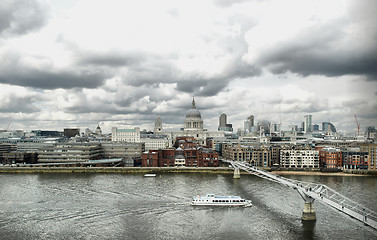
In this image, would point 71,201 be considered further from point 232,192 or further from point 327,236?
point 327,236

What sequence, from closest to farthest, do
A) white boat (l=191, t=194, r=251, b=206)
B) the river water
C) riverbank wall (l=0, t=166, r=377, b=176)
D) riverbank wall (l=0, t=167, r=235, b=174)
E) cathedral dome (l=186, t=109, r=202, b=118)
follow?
the river water
white boat (l=191, t=194, r=251, b=206)
riverbank wall (l=0, t=166, r=377, b=176)
riverbank wall (l=0, t=167, r=235, b=174)
cathedral dome (l=186, t=109, r=202, b=118)

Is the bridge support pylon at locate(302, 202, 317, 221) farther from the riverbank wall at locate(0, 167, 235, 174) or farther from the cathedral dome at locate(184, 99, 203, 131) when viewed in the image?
the cathedral dome at locate(184, 99, 203, 131)

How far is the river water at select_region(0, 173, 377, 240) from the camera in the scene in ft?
62.8

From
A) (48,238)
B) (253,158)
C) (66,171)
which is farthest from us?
(253,158)

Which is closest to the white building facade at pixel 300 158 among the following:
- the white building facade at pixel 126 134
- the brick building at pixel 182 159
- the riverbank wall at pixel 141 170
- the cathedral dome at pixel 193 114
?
the riverbank wall at pixel 141 170

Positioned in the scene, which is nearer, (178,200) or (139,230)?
(139,230)

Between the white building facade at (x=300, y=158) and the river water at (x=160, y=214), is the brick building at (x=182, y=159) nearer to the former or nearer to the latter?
the white building facade at (x=300, y=158)

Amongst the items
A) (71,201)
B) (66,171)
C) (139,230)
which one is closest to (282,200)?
(139,230)

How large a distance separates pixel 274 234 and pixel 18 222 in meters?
15.8

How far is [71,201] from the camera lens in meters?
26.7

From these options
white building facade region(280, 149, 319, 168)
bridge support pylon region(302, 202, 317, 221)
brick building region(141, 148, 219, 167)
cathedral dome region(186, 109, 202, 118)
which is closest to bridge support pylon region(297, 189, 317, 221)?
bridge support pylon region(302, 202, 317, 221)

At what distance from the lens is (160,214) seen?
22656mm

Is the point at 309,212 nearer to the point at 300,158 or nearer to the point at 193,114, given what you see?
the point at 300,158

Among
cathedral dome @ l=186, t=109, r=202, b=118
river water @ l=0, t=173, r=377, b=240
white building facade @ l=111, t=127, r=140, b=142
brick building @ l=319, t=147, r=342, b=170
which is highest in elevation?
cathedral dome @ l=186, t=109, r=202, b=118
